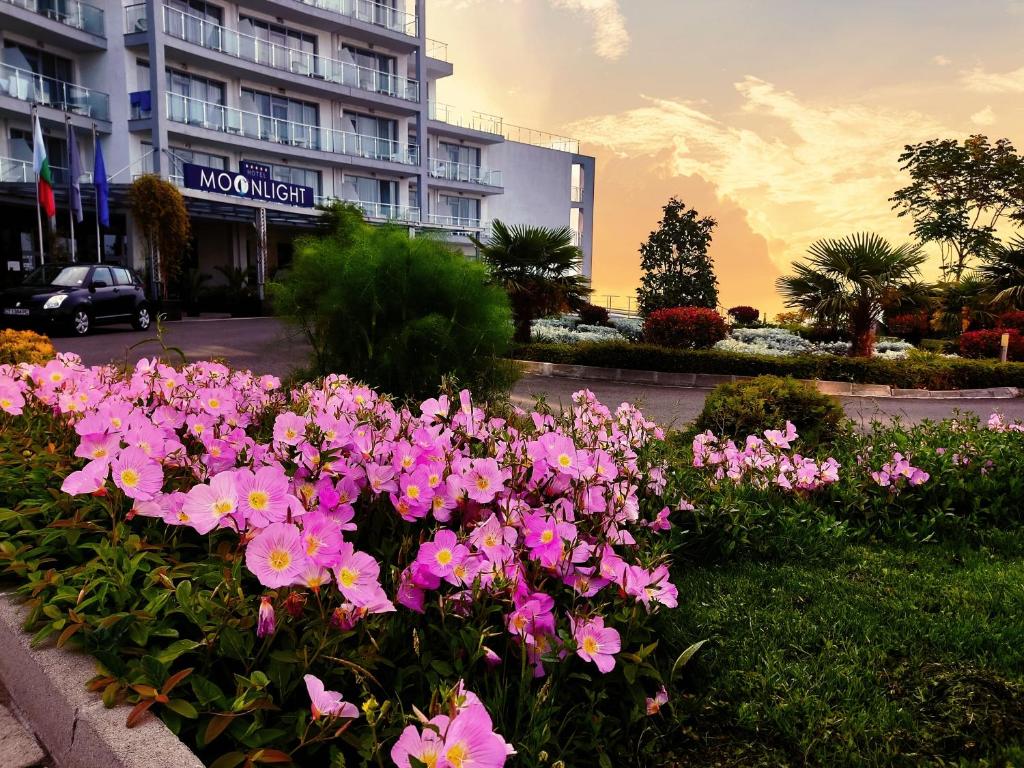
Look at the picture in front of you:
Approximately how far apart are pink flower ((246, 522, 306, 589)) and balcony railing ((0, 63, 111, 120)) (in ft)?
90.5

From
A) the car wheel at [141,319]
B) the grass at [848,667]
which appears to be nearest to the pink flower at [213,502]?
the grass at [848,667]

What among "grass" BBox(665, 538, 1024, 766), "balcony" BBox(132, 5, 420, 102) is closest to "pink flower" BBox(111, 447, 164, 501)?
"grass" BBox(665, 538, 1024, 766)

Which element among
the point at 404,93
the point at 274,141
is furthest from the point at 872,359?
the point at 404,93

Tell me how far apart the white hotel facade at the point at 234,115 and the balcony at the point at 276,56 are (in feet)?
0.21

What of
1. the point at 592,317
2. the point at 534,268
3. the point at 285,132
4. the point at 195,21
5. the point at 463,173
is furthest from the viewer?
the point at 463,173

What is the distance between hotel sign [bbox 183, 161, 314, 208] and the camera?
25.0m

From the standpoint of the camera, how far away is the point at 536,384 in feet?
42.4

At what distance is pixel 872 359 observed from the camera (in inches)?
547

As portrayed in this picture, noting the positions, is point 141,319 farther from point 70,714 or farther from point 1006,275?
point 1006,275

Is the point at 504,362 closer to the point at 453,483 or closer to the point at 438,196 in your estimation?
the point at 453,483

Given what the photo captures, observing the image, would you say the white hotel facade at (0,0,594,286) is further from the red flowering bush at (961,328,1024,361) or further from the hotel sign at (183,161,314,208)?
the red flowering bush at (961,328,1024,361)

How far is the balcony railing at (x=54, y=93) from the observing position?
77.2 feet

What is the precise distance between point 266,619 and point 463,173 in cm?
4261

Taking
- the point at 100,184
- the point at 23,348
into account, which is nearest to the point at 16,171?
the point at 100,184
